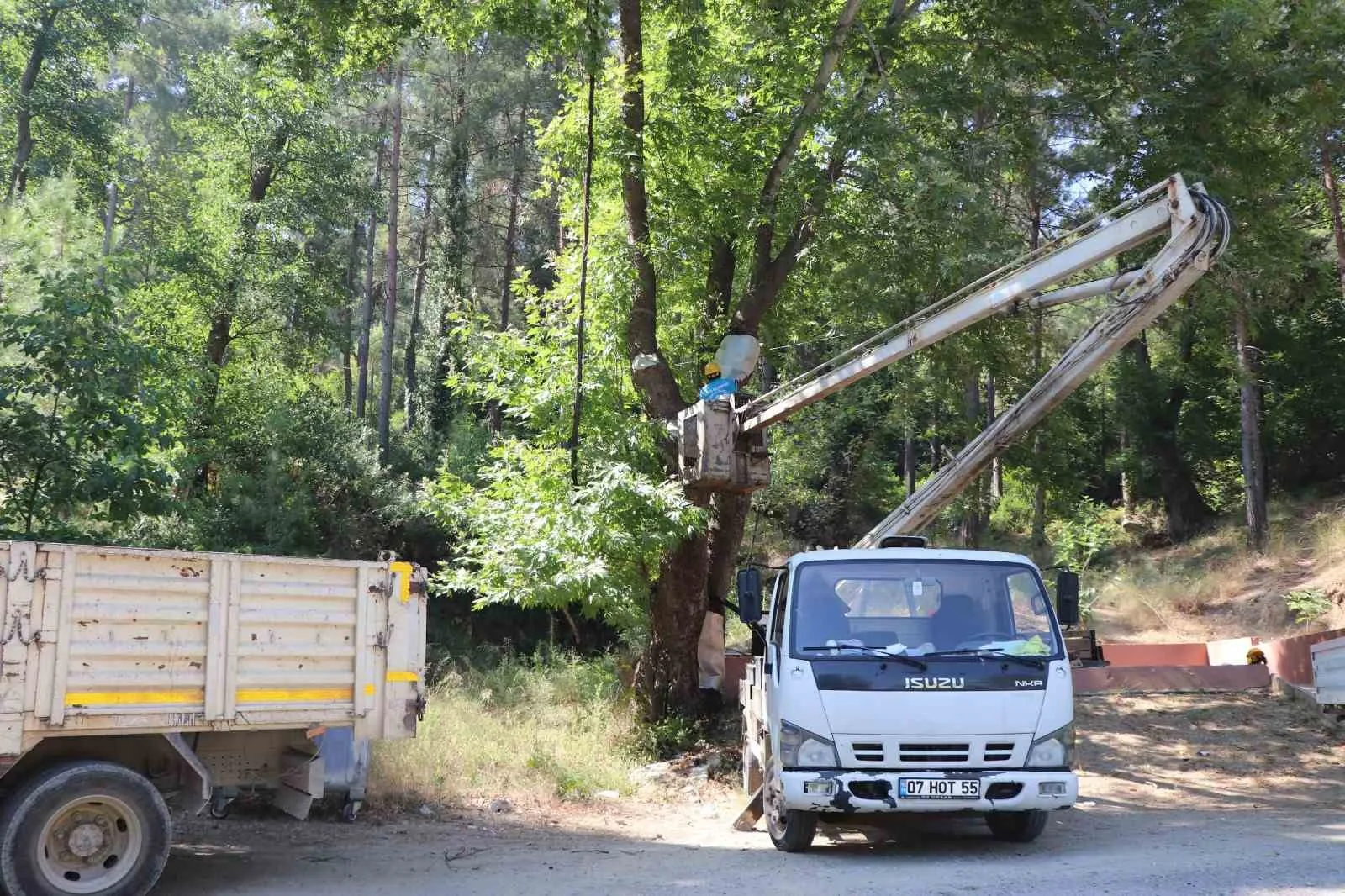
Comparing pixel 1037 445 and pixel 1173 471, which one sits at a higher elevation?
pixel 1173 471

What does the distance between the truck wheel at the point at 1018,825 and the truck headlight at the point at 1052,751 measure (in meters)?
0.74

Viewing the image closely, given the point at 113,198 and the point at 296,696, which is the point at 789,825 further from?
the point at 113,198

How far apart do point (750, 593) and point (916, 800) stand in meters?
2.06

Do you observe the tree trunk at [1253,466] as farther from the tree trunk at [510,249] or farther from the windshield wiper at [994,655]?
the windshield wiper at [994,655]

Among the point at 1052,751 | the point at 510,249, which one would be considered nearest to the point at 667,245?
the point at 1052,751

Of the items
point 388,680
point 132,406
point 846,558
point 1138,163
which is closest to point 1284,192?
point 1138,163

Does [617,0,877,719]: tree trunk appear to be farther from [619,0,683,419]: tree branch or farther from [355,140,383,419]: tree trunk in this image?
[355,140,383,419]: tree trunk

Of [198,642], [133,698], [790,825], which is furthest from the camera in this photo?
[790,825]

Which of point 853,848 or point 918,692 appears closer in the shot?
point 918,692

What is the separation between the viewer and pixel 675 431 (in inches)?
536

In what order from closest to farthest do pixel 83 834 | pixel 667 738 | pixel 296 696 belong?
pixel 83 834
pixel 296 696
pixel 667 738

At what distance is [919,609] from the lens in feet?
27.1

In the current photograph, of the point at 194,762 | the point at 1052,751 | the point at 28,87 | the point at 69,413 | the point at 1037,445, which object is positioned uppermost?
the point at 28,87

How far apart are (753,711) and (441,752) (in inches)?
153
